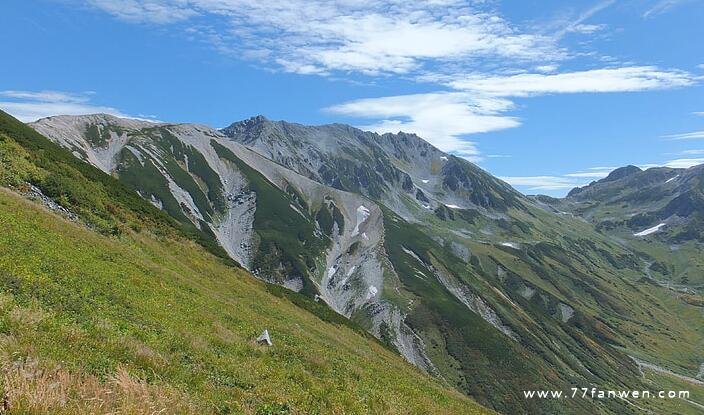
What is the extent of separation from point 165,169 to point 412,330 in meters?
128

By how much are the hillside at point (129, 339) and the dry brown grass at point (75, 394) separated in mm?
30

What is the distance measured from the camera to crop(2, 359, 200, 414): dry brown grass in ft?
24.3

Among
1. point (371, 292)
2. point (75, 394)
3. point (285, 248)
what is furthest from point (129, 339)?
point (285, 248)

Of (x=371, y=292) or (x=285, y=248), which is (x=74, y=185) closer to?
(x=371, y=292)

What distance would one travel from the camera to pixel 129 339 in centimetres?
1438

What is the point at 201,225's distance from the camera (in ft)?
547

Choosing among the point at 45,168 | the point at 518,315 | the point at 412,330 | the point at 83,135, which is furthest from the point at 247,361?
the point at 83,135

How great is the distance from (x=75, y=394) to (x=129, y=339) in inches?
229

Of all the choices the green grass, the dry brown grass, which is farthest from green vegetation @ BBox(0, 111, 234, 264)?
the dry brown grass

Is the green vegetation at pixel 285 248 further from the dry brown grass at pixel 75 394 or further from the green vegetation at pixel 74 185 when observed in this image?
the dry brown grass at pixel 75 394

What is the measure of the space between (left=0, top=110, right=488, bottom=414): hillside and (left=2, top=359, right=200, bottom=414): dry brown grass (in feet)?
0.10

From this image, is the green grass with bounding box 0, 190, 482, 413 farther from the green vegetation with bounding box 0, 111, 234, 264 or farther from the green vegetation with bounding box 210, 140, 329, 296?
the green vegetation with bounding box 210, 140, 329, 296

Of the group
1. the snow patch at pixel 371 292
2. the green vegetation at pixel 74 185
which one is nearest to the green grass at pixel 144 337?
the green vegetation at pixel 74 185

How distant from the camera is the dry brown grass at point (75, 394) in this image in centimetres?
740
